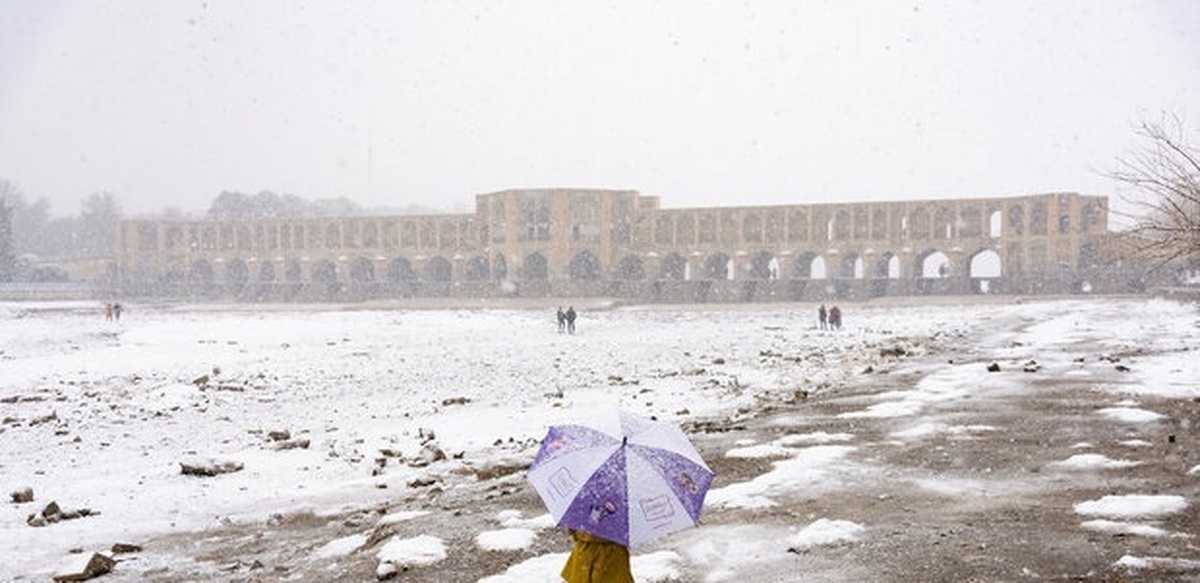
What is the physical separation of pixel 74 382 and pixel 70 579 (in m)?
14.0

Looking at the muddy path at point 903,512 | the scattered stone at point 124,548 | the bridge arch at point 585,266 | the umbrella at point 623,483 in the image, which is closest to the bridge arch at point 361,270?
the bridge arch at point 585,266

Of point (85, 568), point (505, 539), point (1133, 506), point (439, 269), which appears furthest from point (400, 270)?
point (1133, 506)

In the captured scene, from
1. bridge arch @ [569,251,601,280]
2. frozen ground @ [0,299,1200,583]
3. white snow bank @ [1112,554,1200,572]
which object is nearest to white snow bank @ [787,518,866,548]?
frozen ground @ [0,299,1200,583]

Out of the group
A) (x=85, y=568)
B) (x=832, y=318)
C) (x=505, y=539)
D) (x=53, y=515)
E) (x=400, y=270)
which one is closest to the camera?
(x=85, y=568)

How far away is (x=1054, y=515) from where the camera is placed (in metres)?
6.88

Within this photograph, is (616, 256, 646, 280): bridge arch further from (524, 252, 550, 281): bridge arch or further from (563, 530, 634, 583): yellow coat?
(563, 530, 634, 583): yellow coat

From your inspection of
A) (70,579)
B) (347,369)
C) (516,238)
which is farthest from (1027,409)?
(516,238)

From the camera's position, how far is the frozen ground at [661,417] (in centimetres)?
636

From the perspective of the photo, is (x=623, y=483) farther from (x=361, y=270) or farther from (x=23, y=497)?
(x=361, y=270)

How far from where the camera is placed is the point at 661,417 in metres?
12.9

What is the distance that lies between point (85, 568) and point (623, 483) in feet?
16.2

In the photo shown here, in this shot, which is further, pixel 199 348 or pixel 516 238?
pixel 516 238

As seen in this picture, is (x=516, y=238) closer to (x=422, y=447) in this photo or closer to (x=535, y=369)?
(x=535, y=369)

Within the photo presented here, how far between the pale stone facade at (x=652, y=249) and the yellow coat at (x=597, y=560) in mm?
52408
